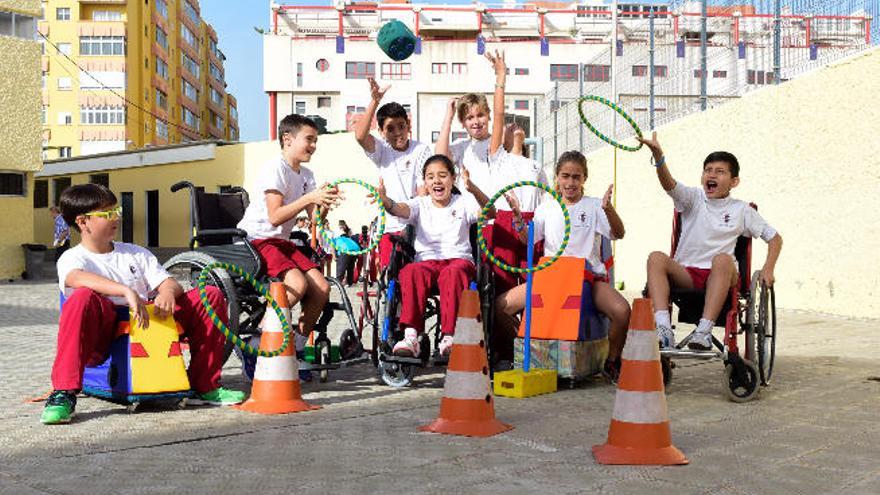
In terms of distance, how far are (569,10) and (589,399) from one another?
216ft

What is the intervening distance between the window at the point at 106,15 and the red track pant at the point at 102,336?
2491 inches

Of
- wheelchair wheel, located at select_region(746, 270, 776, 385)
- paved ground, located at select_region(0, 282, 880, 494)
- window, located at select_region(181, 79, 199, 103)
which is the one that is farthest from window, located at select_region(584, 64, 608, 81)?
window, located at select_region(181, 79, 199, 103)

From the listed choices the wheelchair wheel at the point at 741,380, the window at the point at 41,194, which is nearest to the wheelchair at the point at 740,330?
the wheelchair wheel at the point at 741,380

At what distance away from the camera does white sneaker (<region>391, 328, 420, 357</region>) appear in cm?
581

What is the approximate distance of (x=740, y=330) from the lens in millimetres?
5746

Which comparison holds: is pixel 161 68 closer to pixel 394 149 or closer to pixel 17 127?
pixel 17 127

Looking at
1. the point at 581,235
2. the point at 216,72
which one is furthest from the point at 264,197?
the point at 216,72

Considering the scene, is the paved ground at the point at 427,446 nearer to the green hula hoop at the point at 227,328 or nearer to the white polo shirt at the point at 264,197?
the green hula hoop at the point at 227,328

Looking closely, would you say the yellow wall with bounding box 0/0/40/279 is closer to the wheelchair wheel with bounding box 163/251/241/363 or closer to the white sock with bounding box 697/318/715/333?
the wheelchair wheel with bounding box 163/251/241/363

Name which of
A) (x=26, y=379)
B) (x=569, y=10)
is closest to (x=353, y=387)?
(x=26, y=379)

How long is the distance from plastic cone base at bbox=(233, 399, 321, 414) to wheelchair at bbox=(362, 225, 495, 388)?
2.88 ft

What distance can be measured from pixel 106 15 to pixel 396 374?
63.9 m

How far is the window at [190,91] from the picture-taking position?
3140 inches

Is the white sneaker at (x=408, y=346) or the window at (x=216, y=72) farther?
the window at (x=216, y=72)
